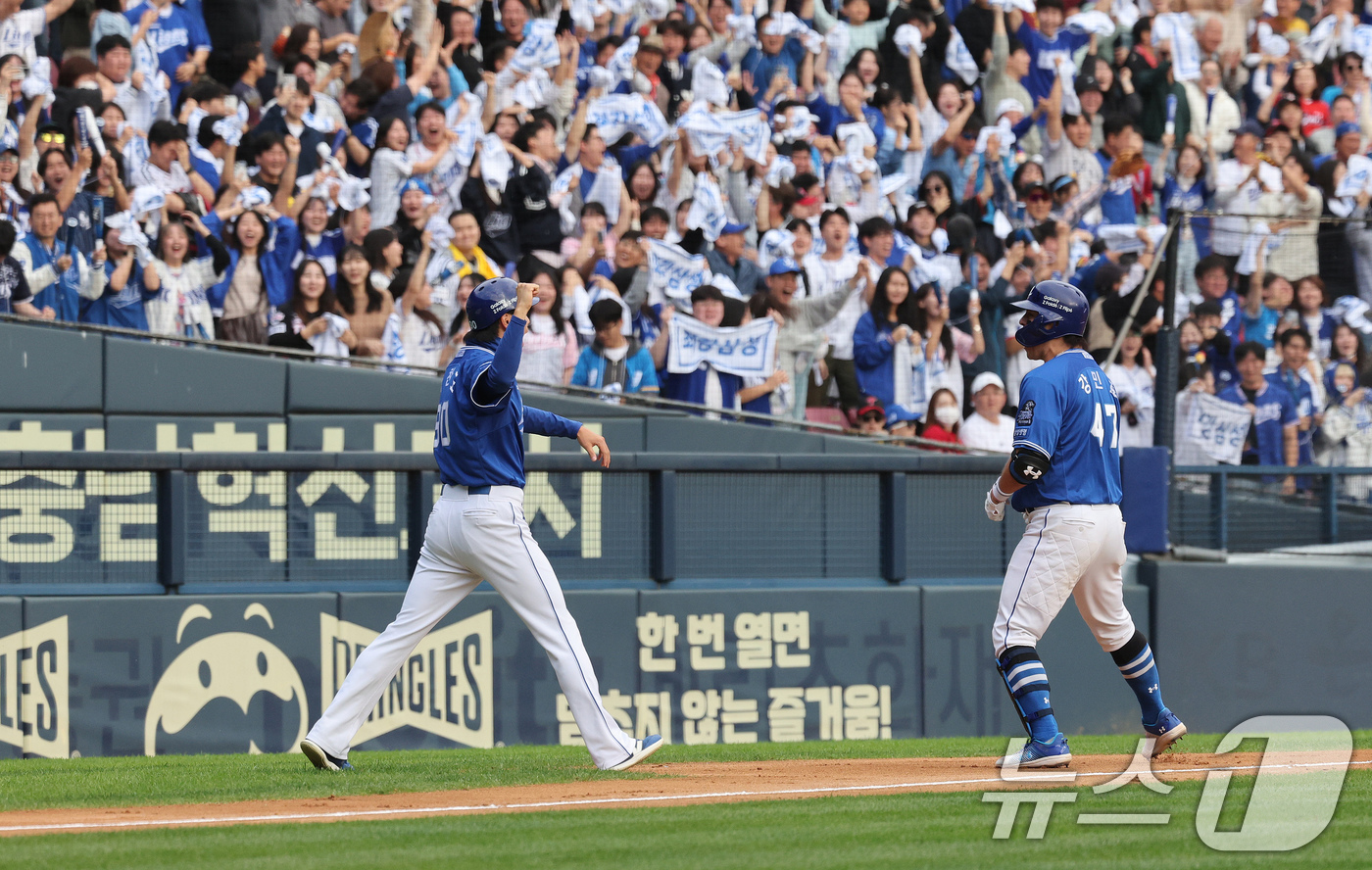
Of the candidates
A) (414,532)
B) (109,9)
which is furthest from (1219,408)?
(109,9)

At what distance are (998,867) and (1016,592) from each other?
1.97 meters

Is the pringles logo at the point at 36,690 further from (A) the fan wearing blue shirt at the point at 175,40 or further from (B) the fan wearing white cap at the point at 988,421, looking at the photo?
(B) the fan wearing white cap at the point at 988,421

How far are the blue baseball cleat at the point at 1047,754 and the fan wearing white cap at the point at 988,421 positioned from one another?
192 inches

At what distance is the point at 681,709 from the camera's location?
8977 mm

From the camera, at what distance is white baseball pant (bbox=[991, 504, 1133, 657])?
6137 mm

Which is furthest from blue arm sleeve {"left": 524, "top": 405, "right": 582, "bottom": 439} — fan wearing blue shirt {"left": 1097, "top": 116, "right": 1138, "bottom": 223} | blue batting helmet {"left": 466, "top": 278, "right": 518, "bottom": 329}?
fan wearing blue shirt {"left": 1097, "top": 116, "right": 1138, "bottom": 223}

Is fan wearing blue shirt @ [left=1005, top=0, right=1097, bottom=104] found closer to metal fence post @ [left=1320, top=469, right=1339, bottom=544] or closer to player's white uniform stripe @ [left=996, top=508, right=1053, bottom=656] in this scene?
metal fence post @ [left=1320, top=469, right=1339, bottom=544]

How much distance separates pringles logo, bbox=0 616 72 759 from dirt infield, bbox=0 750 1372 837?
270 centimetres

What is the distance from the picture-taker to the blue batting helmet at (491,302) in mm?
6246

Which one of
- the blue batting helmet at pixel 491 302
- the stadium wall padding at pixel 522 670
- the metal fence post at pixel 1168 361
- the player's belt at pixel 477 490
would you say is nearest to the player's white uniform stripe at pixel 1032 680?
the player's belt at pixel 477 490

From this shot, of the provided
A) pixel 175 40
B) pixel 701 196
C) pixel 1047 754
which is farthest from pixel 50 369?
pixel 1047 754

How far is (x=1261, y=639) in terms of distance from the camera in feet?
31.9

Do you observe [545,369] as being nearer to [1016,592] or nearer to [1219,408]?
[1219,408]

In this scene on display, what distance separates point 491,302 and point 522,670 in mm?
3162
